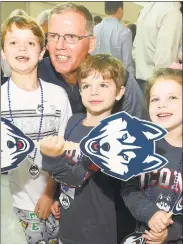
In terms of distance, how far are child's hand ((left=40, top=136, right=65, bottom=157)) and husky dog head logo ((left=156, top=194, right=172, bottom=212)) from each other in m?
0.31

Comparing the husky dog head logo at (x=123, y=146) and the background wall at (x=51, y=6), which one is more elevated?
the background wall at (x=51, y=6)

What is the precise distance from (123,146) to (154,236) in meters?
0.27

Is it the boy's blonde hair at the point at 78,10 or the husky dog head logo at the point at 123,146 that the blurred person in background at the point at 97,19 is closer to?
the boy's blonde hair at the point at 78,10

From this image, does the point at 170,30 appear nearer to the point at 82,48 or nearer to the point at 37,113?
the point at 82,48

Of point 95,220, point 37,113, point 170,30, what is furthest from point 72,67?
point 95,220

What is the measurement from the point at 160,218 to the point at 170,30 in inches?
20.3

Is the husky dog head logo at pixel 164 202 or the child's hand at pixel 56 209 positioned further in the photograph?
the child's hand at pixel 56 209

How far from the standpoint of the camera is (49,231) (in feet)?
4.11

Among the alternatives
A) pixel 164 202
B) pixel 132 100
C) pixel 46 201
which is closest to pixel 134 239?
pixel 164 202

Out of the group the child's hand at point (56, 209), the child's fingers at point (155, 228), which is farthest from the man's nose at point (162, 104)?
the child's hand at point (56, 209)

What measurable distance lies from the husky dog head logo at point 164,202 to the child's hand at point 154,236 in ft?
0.20

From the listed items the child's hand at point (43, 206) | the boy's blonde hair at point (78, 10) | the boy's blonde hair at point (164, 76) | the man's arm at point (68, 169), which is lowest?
the child's hand at point (43, 206)

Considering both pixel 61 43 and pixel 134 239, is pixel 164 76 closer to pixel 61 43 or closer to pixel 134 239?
pixel 61 43

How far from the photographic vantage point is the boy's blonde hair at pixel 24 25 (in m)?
1.13
